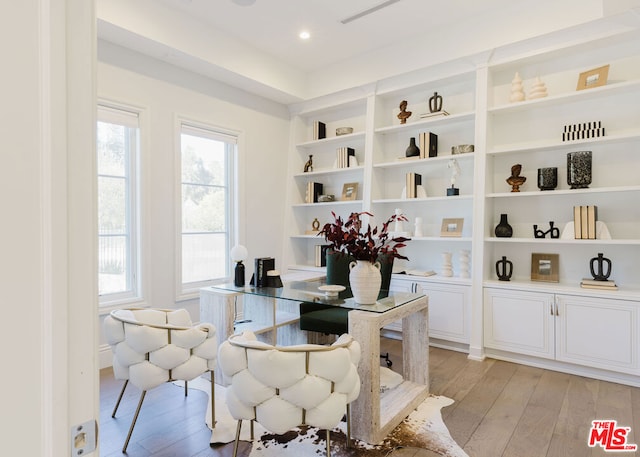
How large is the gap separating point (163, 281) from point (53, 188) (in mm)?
3528

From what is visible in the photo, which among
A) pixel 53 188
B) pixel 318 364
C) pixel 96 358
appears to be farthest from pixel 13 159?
pixel 318 364

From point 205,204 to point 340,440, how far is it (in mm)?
3044

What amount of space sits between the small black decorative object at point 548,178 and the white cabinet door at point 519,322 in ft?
3.35

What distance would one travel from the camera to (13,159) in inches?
21.1

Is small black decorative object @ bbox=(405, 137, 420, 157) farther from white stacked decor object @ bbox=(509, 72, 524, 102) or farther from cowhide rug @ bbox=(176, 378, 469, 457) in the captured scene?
cowhide rug @ bbox=(176, 378, 469, 457)

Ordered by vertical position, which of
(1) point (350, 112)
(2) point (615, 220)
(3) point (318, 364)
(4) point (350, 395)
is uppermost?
(1) point (350, 112)

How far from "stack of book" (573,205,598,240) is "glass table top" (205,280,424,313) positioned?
1723 mm

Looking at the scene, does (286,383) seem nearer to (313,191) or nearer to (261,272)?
(261,272)

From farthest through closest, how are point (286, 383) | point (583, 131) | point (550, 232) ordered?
point (550, 232)
point (583, 131)
point (286, 383)

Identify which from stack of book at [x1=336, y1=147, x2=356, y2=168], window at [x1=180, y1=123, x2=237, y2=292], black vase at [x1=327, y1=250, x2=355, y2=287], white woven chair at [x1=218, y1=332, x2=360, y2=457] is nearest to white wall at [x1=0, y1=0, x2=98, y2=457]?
white woven chair at [x1=218, y1=332, x2=360, y2=457]

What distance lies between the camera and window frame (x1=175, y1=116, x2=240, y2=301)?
3959mm

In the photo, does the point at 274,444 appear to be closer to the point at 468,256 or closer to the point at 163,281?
the point at 163,281

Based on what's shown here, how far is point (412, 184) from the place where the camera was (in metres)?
4.25

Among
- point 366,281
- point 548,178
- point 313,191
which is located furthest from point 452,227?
point 366,281
